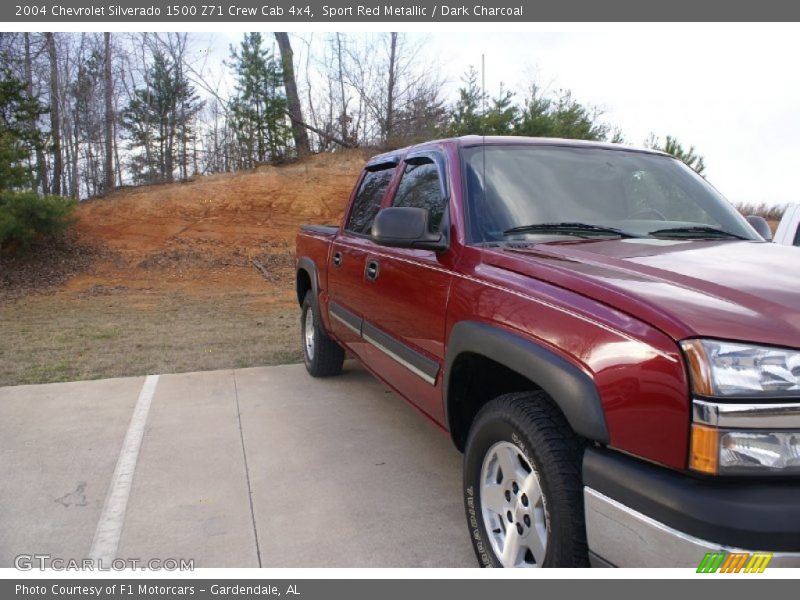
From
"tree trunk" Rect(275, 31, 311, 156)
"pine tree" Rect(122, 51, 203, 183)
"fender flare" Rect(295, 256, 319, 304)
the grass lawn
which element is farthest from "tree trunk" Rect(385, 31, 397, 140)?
"fender flare" Rect(295, 256, 319, 304)

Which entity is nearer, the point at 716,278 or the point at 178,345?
the point at 716,278

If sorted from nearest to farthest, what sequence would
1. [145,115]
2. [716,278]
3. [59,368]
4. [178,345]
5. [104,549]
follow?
[716,278], [104,549], [59,368], [178,345], [145,115]

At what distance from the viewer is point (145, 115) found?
24688 millimetres

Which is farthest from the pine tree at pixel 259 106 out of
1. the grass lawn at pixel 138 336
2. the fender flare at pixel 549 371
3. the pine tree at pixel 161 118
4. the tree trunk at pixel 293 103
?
the fender flare at pixel 549 371

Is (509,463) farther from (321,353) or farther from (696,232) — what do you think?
(321,353)

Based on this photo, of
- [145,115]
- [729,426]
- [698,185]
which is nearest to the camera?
[729,426]

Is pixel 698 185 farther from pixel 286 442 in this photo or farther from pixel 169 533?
pixel 169 533

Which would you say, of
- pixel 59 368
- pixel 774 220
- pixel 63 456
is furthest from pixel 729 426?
pixel 774 220

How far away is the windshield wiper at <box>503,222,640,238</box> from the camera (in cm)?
302

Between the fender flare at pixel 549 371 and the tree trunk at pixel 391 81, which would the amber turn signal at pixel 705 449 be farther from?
the tree trunk at pixel 391 81

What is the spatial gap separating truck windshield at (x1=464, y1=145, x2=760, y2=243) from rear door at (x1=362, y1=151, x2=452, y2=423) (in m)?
0.24

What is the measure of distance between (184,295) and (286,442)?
9643 mm

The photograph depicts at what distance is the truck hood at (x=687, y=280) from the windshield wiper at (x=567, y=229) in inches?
5.6

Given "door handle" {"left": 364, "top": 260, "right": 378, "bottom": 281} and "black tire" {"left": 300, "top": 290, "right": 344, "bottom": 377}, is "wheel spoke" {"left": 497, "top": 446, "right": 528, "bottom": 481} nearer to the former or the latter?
"door handle" {"left": 364, "top": 260, "right": 378, "bottom": 281}
